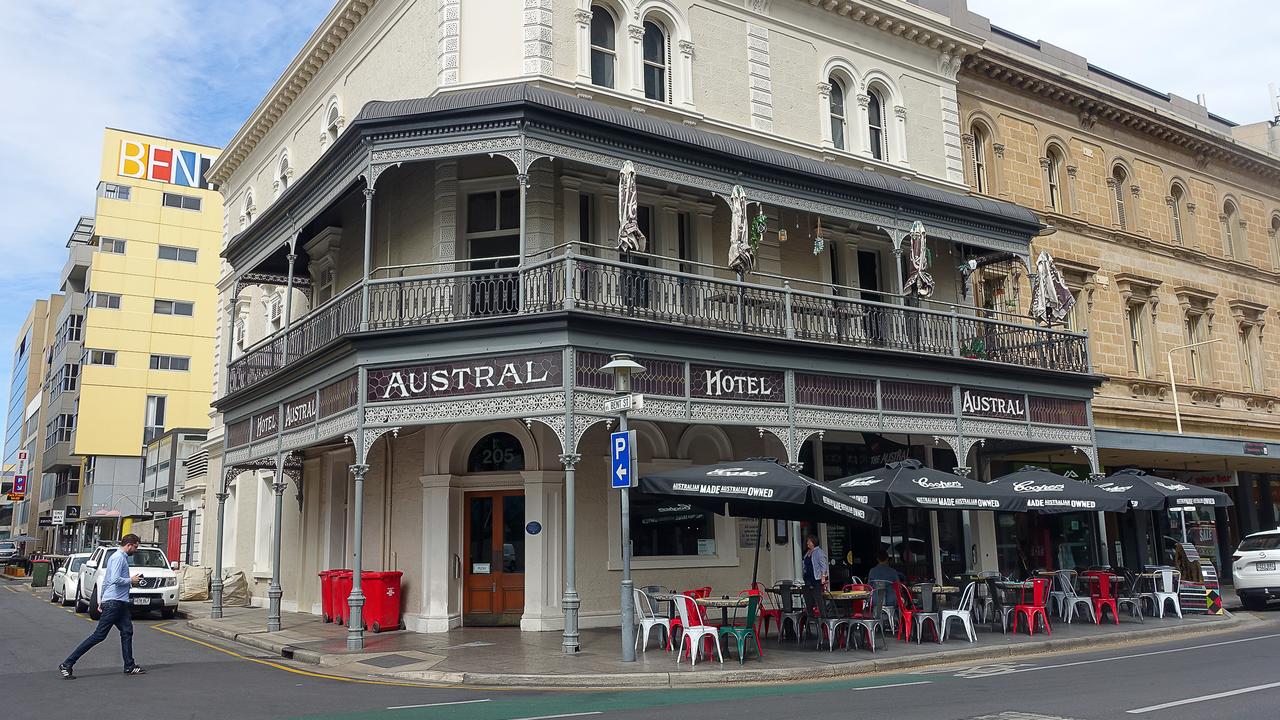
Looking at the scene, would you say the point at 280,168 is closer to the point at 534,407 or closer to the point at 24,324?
the point at 534,407

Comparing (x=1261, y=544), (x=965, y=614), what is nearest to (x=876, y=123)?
(x=965, y=614)

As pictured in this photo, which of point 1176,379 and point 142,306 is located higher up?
point 142,306

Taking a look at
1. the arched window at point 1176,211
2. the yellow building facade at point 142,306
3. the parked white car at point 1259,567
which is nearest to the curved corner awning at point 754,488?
the parked white car at point 1259,567

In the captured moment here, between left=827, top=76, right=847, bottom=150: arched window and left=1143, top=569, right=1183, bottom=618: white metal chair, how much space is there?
10.7 meters

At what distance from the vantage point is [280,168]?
→ 25.6 m

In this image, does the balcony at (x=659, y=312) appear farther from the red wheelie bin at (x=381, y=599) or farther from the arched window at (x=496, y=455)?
the red wheelie bin at (x=381, y=599)

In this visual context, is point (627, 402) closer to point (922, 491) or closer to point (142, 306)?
point (922, 491)

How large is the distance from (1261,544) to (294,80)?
24302mm

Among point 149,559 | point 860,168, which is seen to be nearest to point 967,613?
point 860,168

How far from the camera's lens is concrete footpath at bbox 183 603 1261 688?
11766mm

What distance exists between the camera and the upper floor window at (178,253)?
5956cm

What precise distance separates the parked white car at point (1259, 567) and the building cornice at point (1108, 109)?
12251mm

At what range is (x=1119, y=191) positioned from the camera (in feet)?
90.6

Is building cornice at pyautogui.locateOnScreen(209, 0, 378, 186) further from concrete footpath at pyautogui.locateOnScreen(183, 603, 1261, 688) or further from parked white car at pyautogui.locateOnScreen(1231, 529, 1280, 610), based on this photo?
parked white car at pyautogui.locateOnScreen(1231, 529, 1280, 610)
